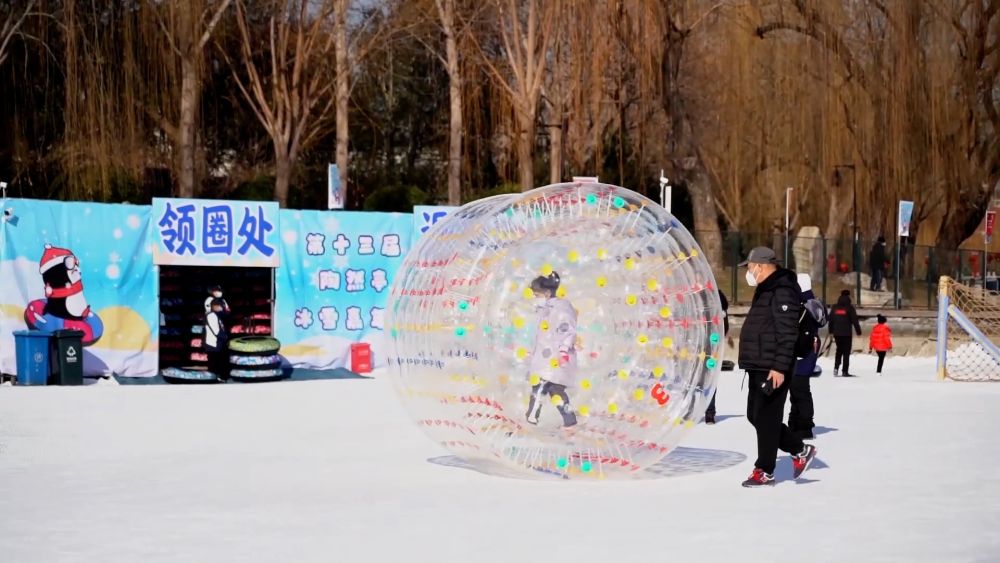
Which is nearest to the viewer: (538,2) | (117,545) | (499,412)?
(117,545)

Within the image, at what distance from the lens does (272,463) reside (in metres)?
11.4

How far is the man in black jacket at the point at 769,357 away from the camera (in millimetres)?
10164

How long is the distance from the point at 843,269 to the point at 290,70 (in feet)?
44.5

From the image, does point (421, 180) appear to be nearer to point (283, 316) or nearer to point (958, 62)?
point (958, 62)

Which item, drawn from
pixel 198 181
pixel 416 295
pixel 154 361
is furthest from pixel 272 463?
pixel 198 181

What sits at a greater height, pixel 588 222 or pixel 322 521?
pixel 588 222

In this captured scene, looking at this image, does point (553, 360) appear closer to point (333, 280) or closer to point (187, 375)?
point (187, 375)

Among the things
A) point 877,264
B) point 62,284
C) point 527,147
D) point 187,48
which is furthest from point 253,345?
point 877,264

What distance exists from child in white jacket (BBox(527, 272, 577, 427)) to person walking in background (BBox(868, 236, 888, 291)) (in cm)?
2064

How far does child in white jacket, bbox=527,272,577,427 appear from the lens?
10234 millimetres

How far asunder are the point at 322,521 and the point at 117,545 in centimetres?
130

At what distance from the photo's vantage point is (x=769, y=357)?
10219 mm

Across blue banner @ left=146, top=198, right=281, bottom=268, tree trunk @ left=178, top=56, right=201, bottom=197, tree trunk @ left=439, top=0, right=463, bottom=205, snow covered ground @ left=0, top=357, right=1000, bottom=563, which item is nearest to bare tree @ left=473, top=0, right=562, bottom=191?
tree trunk @ left=439, top=0, right=463, bottom=205

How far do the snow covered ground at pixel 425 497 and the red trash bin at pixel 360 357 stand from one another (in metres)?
6.07
